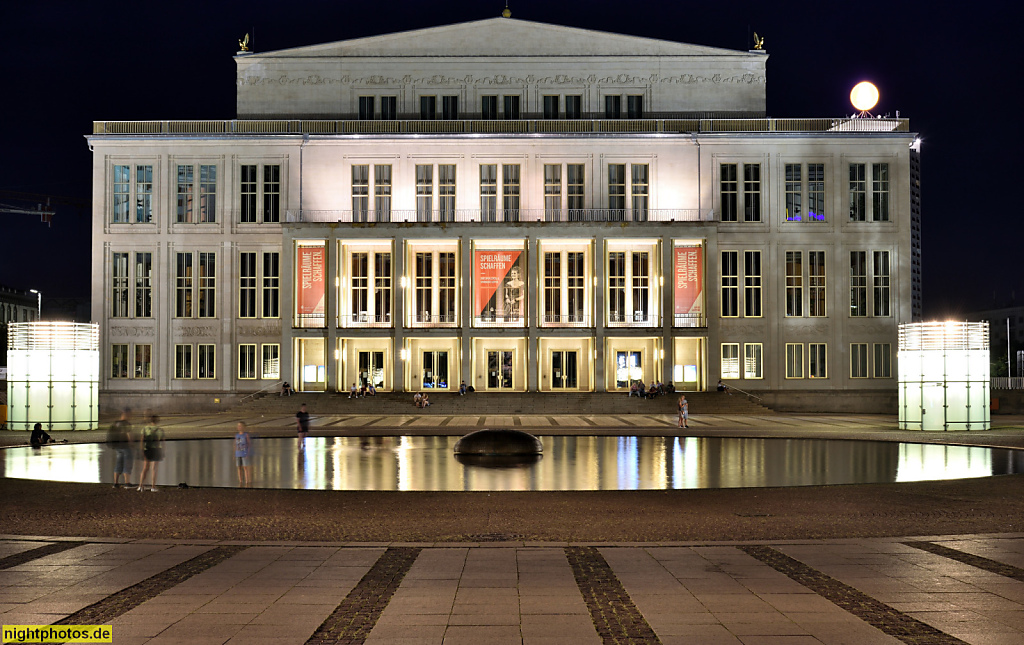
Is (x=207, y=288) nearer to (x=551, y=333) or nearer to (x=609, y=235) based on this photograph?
(x=551, y=333)

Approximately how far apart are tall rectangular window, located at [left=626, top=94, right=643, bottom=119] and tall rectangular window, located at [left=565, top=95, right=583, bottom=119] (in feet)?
10.5

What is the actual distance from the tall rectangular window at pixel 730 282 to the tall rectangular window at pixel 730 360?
2.35m

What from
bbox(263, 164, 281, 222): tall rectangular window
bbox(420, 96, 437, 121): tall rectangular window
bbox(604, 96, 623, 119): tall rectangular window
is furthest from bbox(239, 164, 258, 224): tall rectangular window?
bbox(604, 96, 623, 119): tall rectangular window

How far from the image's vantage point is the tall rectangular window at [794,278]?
60281mm

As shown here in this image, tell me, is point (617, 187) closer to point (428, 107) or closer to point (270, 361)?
point (428, 107)

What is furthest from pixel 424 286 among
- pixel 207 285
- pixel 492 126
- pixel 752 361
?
pixel 752 361

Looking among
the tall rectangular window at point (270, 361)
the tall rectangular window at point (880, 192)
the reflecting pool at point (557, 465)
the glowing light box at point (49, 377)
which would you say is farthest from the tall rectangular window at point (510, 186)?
the reflecting pool at point (557, 465)

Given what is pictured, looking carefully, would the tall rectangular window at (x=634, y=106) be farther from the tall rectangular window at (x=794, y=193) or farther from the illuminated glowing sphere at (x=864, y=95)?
the illuminated glowing sphere at (x=864, y=95)

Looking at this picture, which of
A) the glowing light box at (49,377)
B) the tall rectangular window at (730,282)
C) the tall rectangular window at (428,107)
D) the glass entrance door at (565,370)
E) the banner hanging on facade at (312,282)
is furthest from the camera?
the tall rectangular window at (428,107)

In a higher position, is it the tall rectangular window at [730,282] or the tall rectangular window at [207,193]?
the tall rectangular window at [207,193]

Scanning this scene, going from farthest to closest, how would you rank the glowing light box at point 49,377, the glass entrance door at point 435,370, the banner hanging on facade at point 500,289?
the glass entrance door at point 435,370 → the banner hanging on facade at point 500,289 → the glowing light box at point 49,377

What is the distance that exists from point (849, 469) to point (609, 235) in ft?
125

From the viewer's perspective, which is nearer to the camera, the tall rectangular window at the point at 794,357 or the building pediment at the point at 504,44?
the tall rectangular window at the point at 794,357

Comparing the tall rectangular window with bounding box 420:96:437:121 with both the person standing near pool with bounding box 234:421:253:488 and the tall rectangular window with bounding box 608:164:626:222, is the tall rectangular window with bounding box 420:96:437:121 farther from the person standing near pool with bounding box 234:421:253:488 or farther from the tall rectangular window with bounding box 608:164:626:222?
the person standing near pool with bounding box 234:421:253:488
